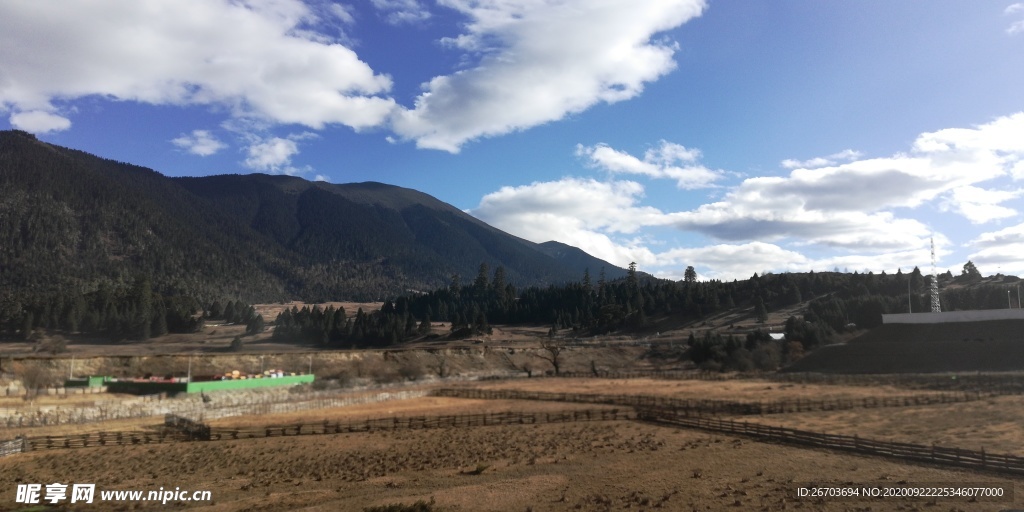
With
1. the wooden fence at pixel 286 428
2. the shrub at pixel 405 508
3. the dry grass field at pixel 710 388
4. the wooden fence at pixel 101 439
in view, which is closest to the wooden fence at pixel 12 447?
the wooden fence at pixel 286 428

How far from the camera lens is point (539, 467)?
2909cm

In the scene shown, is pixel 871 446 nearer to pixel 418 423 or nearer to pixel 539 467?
pixel 539 467

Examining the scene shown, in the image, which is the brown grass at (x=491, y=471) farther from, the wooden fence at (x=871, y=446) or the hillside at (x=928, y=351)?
the hillside at (x=928, y=351)

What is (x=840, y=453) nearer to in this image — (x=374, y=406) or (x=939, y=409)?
(x=939, y=409)

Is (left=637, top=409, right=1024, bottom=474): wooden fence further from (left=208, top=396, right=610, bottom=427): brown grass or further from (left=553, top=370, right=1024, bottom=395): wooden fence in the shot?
(left=553, top=370, right=1024, bottom=395): wooden fence

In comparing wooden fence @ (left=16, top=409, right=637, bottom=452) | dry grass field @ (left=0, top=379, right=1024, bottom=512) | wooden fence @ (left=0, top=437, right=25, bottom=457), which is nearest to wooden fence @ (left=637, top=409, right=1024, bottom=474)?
dry grass field @ (left=0, top=379, right=1024, bottom=512)

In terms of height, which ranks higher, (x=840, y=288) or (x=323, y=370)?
(x=840, y=288)

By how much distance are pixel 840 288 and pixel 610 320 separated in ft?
190

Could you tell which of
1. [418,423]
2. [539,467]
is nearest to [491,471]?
[539,467]

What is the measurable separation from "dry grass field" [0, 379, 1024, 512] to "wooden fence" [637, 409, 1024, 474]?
0.94 m

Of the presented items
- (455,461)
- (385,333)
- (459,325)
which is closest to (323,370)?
(385,333)

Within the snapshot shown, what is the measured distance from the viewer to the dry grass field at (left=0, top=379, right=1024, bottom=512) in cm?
2277

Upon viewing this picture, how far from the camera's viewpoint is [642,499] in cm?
2261

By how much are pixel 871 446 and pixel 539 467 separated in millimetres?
16403
